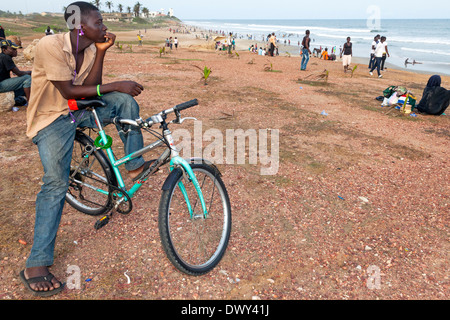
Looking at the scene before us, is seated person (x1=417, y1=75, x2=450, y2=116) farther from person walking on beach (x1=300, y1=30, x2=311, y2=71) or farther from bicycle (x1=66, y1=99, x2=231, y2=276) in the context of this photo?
person walking on beach (x1=300, y1=30, x2=311, y2=71)

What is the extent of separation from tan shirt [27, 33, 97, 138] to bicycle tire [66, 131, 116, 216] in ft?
1.54

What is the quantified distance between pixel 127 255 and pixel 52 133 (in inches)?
60.9

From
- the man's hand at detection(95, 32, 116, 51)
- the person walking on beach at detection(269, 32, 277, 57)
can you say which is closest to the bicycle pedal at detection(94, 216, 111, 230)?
the man's hand at detection(95, 32, 116, 51)

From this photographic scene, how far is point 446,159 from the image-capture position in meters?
6.03

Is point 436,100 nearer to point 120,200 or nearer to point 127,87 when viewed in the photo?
point 127,87

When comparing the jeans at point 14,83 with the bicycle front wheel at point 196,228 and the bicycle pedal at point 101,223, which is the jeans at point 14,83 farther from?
the bicycle front wheel at point 196,228

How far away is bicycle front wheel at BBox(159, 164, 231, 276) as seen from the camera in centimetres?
269

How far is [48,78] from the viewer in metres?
2.76

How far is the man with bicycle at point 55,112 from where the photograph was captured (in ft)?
9.05

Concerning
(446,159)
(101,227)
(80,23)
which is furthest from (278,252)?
(446,159)

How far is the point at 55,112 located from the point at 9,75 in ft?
21.1

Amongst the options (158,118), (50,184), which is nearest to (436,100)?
(158,118)

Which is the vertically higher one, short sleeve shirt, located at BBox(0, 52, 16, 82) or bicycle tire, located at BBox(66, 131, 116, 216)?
short sleeve shirt, located at BBox(0, 52, 16, 82)
